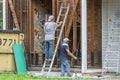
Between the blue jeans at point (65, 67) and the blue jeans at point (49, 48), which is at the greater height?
the blue jeans at point (49, 48)

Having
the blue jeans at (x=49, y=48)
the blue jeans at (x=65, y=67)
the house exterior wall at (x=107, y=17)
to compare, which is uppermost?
the house exterior wall at (x=107, y=17)

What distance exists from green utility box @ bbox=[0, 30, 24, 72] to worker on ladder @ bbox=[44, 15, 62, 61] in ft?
4.15

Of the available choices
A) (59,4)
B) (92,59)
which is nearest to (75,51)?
(92,59)

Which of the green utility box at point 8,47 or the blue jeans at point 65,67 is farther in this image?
the green utility box at point 8,47

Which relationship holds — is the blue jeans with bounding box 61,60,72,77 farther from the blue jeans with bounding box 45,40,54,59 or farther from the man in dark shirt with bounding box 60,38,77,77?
the blue jeans with bounding box 45,40,54,59

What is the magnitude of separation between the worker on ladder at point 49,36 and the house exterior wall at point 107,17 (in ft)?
6.51

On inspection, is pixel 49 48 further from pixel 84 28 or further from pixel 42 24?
pixel 42 24

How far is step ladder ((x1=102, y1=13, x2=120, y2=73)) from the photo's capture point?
21.7 m

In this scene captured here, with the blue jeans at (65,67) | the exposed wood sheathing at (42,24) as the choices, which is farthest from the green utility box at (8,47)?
the blue jeans at (65,67)

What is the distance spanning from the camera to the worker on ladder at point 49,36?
832 inches

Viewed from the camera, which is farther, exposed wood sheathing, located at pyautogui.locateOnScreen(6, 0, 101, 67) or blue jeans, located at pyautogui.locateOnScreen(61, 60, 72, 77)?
exposed wood sheathing, located at pyautogui.locateOnScreen(6, 0, 101, 67)

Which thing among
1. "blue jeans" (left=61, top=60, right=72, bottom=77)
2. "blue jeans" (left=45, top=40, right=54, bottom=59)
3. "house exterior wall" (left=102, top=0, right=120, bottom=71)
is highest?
"house exterior wall" (left=102, top=0, right=120, bottom=71)

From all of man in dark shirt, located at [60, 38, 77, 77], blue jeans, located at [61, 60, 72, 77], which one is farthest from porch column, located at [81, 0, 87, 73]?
blue jeans, located at [61, 60, 72, 77]

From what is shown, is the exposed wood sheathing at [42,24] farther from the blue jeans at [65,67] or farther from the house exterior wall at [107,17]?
the blue jeans at [65,67]
